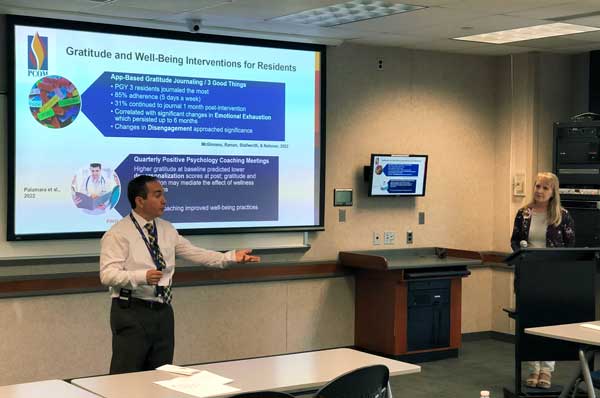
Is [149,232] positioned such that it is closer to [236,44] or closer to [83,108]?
[83,108]

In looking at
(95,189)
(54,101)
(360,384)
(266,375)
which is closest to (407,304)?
(95,189)

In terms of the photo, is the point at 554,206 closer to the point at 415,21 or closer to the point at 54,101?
the point at 415,21

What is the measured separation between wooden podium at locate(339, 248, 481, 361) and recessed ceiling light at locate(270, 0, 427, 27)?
6.81 ft

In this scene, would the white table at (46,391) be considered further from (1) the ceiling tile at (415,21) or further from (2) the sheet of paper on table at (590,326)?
(1) the ceiling tile at (415,21)

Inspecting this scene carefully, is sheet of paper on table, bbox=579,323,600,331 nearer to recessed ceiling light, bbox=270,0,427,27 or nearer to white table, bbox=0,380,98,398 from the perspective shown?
recessed ceiling light, bbox=270,0,427,27

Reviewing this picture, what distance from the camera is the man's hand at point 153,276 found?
4633mm

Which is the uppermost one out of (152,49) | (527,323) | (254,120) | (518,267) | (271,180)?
(152,49)

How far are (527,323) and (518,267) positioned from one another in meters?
0.38

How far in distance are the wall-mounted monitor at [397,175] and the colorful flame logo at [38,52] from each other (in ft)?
9.98

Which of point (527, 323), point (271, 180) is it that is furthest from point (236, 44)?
point (527, 323)

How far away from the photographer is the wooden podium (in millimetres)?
7711

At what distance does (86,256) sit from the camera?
6652mm

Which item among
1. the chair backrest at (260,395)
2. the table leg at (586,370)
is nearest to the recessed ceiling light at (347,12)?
the table leg at (586,370)

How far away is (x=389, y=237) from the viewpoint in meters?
8.34
